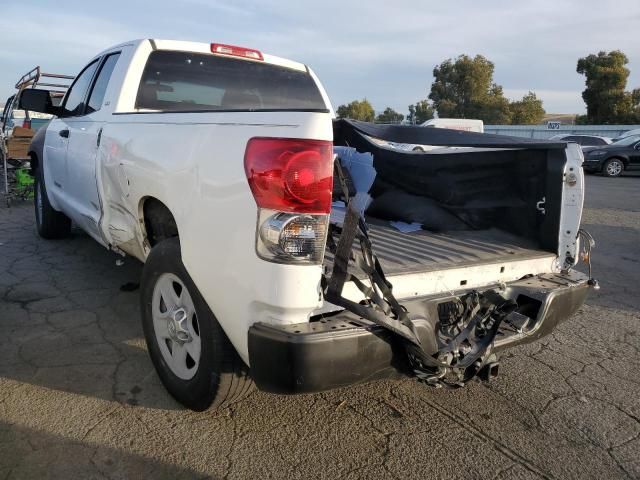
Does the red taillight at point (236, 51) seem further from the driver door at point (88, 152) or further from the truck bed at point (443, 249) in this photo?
the truck bed at point (443, 249)

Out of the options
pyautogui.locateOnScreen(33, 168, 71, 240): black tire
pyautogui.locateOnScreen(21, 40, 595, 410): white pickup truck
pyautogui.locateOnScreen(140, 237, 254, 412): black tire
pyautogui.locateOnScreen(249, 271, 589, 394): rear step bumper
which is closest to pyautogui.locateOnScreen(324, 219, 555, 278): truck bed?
pyautogui.locateOnScreen(21, 40, 595, 410): white pickup truck

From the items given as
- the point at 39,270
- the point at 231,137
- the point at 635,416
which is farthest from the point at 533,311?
the point at 39,270

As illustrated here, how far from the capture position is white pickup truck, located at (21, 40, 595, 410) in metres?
2.00

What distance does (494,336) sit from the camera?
2469 millimetres

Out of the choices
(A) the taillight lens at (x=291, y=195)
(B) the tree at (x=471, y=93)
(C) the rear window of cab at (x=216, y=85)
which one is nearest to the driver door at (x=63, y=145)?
(C) the rear window of cab at (x=216, y=85)

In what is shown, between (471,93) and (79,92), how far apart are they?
145 feet

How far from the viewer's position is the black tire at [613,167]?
1852 cm

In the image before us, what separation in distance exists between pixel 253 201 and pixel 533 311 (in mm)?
1587

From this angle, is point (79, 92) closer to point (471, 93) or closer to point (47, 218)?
point (47, 218)

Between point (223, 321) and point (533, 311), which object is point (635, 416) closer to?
point (533, 311)

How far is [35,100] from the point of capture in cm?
473

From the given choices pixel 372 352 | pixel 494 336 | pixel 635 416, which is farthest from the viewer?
pixel 635 416

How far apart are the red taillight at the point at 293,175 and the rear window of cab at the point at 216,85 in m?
1.78

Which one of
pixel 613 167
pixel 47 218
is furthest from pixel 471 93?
pixel 47 218
